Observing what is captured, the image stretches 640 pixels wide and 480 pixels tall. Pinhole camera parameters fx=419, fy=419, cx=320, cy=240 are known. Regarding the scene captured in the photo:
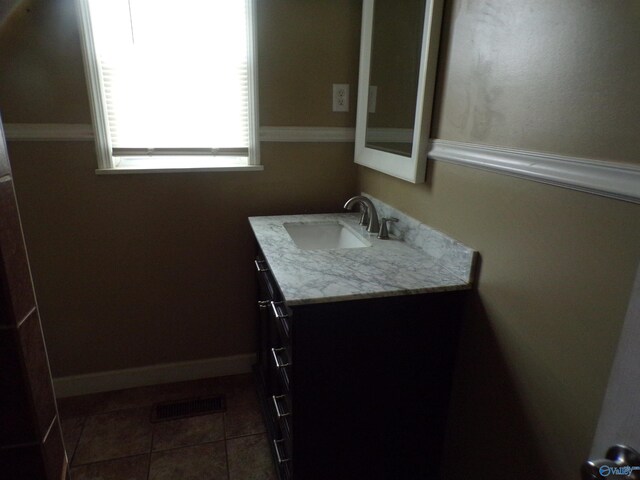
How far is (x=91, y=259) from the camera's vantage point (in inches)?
77.7

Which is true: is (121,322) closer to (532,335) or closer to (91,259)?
(91,259)

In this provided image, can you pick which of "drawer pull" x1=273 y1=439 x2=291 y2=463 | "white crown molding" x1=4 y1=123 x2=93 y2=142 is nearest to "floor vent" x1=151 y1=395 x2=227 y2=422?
"drawer pull" x1=273 y1=439 x2=291 y2=463

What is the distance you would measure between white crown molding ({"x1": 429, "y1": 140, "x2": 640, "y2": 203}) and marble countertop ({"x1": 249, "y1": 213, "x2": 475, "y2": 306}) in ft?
0.92

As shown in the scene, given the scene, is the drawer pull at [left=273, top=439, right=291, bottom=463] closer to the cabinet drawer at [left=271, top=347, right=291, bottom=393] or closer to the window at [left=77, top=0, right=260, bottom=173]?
the cabinet drawer at [left=271, top=347, right=291, bottom=393]

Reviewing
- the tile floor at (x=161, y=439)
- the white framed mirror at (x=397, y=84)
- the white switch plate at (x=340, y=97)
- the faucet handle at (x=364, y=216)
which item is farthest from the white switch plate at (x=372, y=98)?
the tile floor at (x=161, y=439)

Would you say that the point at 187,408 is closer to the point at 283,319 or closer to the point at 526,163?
the point at 283,319

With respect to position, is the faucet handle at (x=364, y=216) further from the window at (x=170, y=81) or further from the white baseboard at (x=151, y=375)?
the white baseboard at (x=151, y=375)

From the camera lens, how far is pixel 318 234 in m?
1.98

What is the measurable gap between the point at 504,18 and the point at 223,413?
193 cm

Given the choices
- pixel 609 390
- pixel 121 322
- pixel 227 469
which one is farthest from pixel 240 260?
pixel 609 390

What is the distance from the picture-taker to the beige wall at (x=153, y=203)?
172cm

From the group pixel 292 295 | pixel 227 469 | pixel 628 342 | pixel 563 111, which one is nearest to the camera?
pixel 628 342

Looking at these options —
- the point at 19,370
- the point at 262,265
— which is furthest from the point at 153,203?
the point at 19,370

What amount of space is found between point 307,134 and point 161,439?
1545 millimetres
